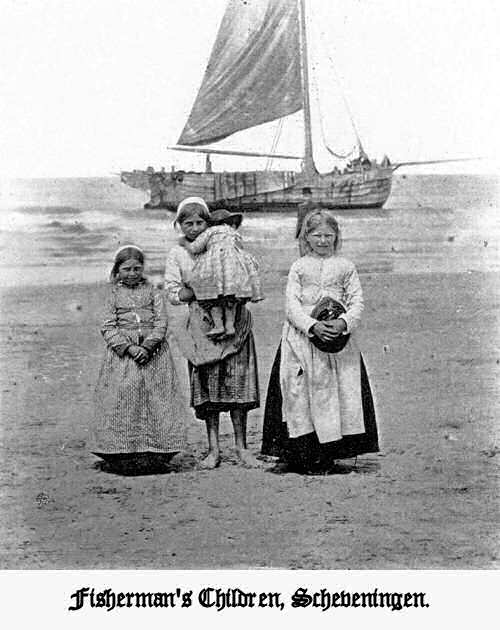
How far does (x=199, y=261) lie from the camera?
18.6ft

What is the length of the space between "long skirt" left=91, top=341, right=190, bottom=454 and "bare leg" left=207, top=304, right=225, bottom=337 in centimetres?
28

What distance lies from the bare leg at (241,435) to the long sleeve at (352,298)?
0.78 meters

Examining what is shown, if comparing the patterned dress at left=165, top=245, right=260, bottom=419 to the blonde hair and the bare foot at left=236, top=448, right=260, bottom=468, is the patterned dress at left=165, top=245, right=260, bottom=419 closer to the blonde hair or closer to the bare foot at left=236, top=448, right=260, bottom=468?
the bare foot at left=236, top=448, right=260, bottom=468

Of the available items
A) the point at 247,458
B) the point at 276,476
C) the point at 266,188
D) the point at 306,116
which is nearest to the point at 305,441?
the point at 276,476

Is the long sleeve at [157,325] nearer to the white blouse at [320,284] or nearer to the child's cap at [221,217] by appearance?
the child's cap at [221,217]

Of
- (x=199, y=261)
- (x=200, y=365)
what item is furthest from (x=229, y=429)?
(x=199, y=261)

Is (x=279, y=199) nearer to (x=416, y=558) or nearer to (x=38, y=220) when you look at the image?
(x=38, y=220)

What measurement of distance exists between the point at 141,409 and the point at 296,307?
3.31 feet

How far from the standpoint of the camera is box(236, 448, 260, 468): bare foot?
5.75 metres

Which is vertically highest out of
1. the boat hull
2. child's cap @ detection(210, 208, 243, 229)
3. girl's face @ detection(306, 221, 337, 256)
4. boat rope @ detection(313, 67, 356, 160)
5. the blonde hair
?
boat rope @ detection(313, 67, 356, 160)

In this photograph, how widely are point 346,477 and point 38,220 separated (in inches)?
100

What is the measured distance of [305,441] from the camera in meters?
5.67

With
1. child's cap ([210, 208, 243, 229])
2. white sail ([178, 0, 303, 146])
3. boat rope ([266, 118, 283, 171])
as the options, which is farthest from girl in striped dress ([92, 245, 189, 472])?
boat rope ([266, 118, 283, 171])

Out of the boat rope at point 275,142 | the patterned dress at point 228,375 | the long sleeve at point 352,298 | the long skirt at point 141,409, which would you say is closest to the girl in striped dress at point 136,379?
the long skirt at point 141,409
